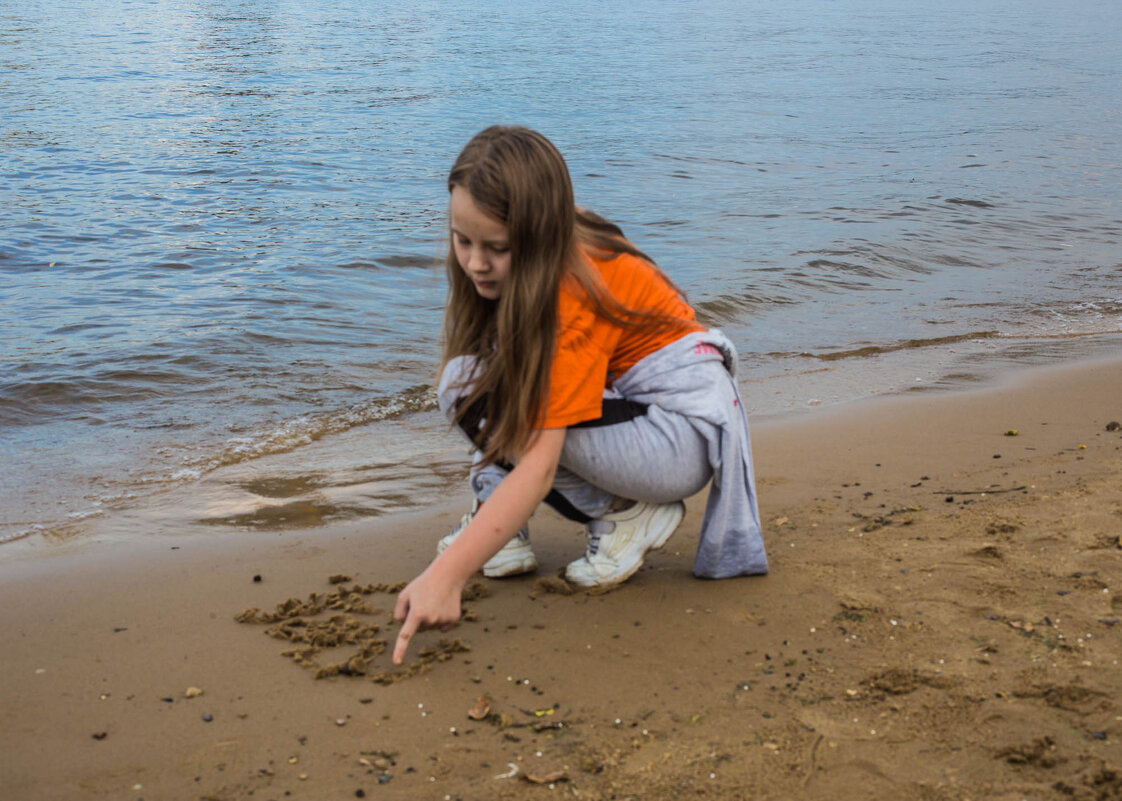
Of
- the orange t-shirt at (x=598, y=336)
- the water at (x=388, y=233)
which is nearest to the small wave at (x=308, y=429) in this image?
the water at (x=388, y=233)

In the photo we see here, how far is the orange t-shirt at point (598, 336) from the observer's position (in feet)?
7.27

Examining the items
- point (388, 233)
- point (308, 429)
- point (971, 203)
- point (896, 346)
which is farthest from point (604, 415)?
point (971, 203)

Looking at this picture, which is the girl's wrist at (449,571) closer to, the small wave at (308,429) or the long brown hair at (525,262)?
the long brown hair at (525,262)

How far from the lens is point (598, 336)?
231 centimetres

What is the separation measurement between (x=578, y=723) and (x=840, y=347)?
4.52m

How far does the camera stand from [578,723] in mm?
2066

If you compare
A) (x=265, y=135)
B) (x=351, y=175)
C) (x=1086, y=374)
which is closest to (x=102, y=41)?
(x=265, y=135)

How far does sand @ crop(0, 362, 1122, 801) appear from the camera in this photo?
6.19ft

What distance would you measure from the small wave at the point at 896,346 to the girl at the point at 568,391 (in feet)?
11.1

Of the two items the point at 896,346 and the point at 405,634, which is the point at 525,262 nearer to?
the point at 405,634

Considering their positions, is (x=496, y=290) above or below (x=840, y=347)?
above

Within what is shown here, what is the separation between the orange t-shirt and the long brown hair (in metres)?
0.03

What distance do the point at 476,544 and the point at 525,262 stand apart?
1.99 feet

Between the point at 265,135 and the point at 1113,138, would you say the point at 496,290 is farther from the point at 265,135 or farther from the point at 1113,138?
the point at 1113,138
